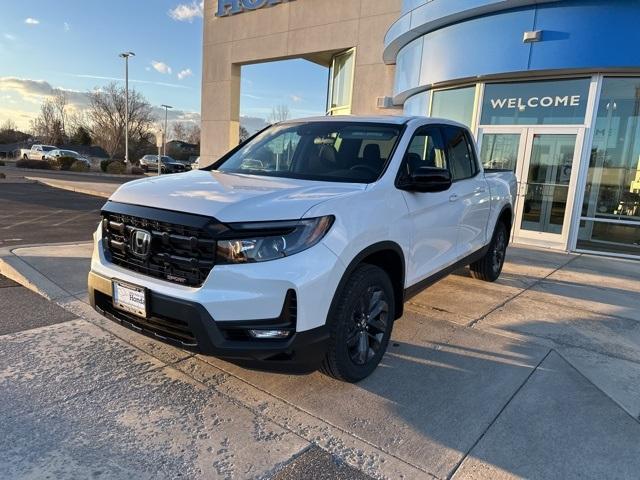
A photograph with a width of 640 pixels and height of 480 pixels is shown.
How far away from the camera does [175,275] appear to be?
2828 millimetres

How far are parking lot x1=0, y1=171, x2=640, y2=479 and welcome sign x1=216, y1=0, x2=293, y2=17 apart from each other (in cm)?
1666

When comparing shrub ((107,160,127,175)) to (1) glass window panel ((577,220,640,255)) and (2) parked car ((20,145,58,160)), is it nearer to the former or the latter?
(2) parked car ((20,145,58,160))

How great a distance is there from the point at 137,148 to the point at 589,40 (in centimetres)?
6583

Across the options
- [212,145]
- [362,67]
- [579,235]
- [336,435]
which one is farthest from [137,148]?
[336,435]

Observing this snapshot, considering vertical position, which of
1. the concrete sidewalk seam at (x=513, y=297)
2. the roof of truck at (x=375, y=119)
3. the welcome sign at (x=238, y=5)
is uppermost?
the welcome sign at (x=238, y=5)

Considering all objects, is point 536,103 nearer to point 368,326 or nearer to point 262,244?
point 368,326

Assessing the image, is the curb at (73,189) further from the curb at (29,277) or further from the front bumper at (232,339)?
the front bumper at (232,339)

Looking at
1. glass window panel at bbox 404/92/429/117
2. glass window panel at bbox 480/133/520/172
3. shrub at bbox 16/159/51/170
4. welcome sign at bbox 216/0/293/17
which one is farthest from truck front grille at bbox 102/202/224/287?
shrub at bbox 16/159/51/170

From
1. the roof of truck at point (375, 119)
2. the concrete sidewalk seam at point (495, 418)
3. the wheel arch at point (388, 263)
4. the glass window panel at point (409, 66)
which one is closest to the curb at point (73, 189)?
the glass window panel at point (409, 66)

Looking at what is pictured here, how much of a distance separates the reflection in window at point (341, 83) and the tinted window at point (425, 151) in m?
12.2

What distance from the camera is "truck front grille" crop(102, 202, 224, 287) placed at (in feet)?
8.87

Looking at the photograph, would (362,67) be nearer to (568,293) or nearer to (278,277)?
(568,293)

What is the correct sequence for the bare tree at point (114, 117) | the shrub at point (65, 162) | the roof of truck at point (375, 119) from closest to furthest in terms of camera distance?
the roof of truck at point (375, 119)
the shrub at point (65, 162)
the bare tree at point (114, 117)

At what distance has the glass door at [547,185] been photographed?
30.5ft
